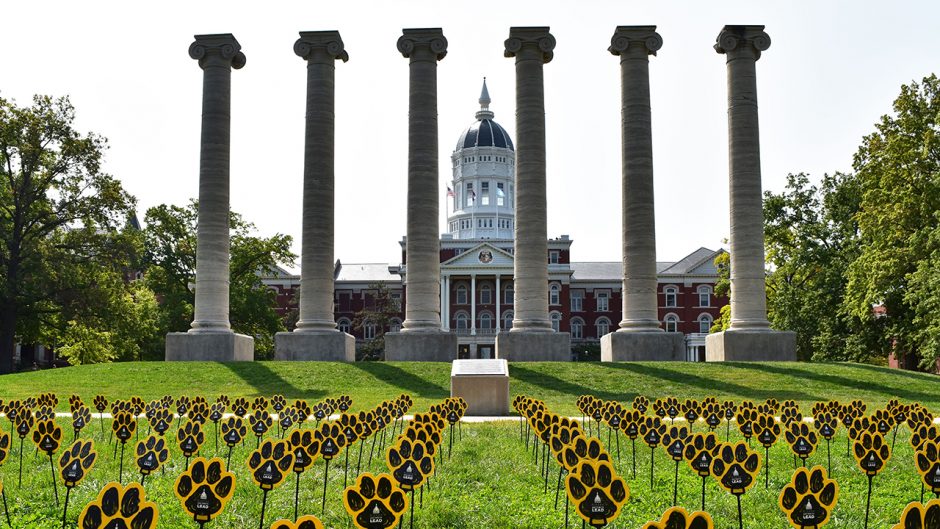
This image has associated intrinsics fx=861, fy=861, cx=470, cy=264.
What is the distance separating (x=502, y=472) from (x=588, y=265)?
344 feet

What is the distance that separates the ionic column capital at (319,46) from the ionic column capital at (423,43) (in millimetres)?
3161

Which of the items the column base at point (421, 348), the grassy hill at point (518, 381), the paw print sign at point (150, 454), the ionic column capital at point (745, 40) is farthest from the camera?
the ionic column capital at point (745, 40)

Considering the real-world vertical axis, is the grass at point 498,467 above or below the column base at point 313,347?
below

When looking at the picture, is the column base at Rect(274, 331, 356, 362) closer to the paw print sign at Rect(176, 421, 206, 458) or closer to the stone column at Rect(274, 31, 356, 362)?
the stone column at Rect(274, 31, 356, 362)

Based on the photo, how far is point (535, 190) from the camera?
40250 mm

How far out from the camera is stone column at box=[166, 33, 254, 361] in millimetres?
39750

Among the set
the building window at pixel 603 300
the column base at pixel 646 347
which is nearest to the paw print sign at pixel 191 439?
the column base at pixel 646 347

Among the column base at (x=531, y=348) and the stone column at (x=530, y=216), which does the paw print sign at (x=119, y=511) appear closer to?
the column base at (x=531, y=348)

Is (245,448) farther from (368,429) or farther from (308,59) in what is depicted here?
(308,59)

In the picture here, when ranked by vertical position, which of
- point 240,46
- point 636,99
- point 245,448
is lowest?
point 245,448

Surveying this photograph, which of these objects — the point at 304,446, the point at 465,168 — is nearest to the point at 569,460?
the point at 304,446

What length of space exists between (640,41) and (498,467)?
31.0 meters

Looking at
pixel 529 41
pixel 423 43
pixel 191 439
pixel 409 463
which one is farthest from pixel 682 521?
pixel 423 43

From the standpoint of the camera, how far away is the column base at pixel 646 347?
129 feet
